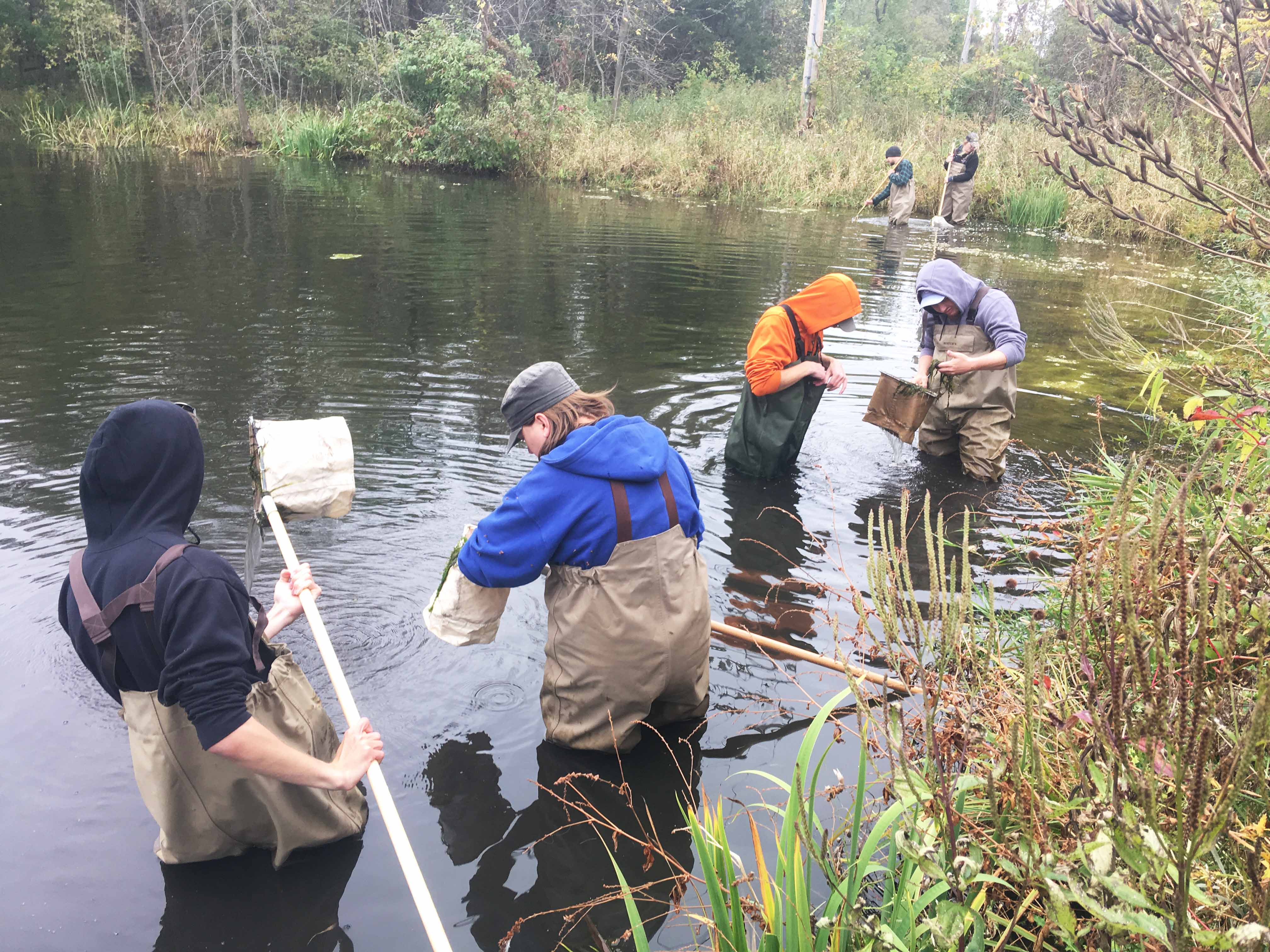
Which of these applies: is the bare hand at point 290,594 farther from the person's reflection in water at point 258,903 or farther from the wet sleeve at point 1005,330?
the wet sleeve at point 1005,330

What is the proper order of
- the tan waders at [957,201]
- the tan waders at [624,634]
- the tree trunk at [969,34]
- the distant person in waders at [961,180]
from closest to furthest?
the tan waders at [624,634], the distant person in waders at [961,180], the tan waders at [957,201], the tree trunk at [969,34]

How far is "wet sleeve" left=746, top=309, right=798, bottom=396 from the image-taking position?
20.2ft

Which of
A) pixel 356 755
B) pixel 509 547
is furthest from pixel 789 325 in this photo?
pixel 356 755

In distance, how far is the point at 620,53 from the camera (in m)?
31.8

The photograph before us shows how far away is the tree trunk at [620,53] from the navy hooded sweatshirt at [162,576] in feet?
98.0

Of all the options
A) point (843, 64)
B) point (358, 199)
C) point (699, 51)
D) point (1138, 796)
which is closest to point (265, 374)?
point (1138, 796)

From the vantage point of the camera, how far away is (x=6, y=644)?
453 centimetres

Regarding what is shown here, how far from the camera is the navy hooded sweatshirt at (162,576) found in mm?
2605

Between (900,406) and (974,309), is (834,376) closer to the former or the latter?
(900,406)

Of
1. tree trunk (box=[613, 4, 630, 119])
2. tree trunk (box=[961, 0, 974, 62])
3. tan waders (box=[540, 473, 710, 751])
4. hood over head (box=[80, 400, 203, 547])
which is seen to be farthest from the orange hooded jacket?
tree trunk (box=[961, 0, 974, 62])

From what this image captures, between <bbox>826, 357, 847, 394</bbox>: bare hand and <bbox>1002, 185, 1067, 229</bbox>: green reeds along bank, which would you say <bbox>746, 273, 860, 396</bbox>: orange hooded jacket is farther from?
<bbox>1002, 185, 1067, 229</bbox>: green reeds along bank

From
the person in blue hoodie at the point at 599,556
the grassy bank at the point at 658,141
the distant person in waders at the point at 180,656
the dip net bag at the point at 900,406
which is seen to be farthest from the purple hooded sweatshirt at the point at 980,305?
the grassy bank at the point at 658,141

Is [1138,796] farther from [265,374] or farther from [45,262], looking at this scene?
[45,262]

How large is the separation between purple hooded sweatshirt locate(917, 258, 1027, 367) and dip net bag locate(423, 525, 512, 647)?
4028 mm
